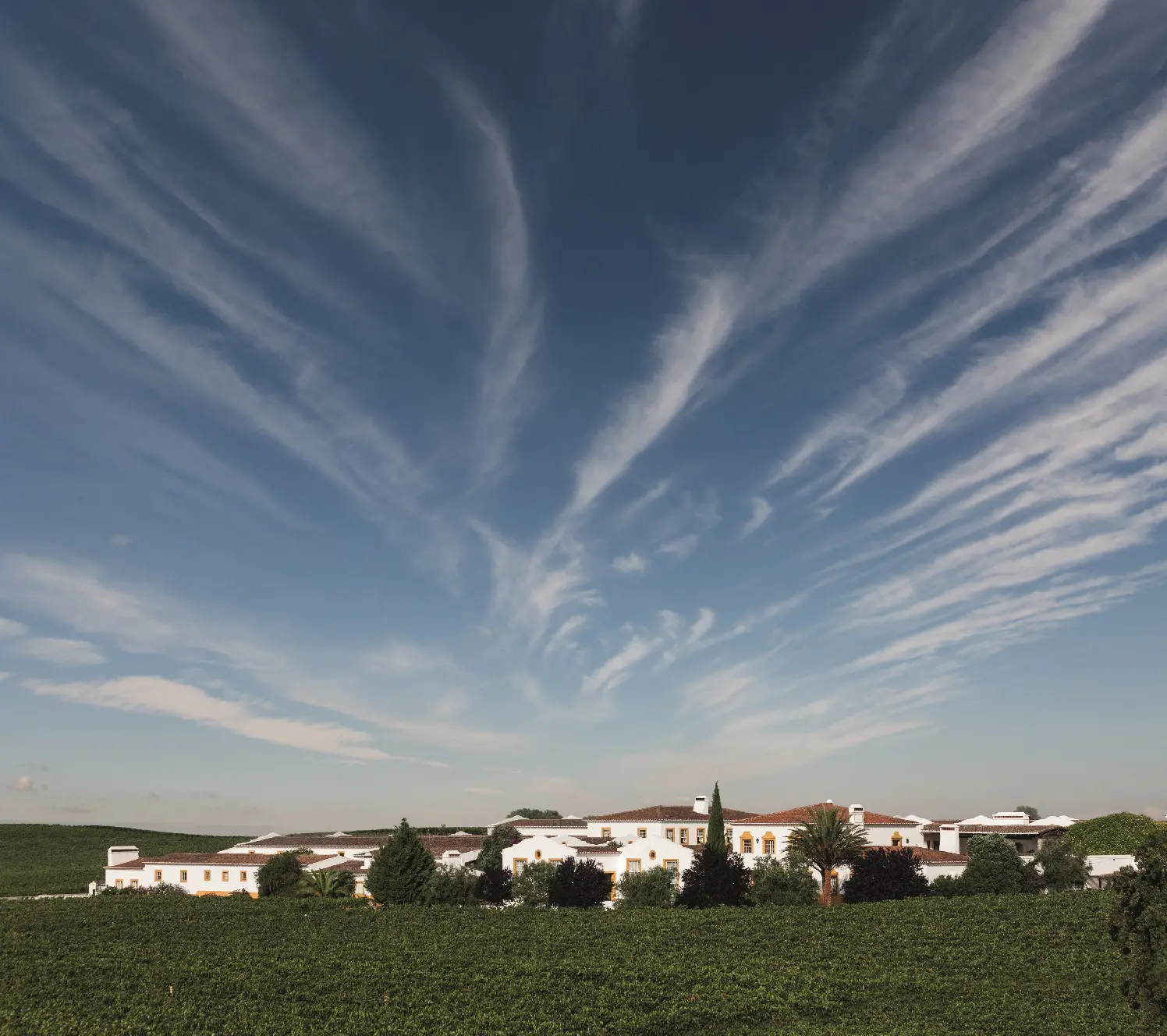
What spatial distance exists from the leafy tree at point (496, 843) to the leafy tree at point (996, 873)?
31.7m

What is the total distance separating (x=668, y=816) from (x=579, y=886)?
2612 centimetres

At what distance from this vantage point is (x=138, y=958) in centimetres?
3053

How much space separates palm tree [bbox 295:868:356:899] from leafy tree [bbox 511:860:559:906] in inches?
352

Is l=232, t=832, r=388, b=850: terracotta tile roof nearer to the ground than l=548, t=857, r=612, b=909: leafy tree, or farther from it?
farther from it

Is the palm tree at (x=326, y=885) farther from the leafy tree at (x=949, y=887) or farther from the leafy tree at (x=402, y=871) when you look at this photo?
the leafy tree at (x=949, y=887)

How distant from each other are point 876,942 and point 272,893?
1302 inches

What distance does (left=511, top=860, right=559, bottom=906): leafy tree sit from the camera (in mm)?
45562

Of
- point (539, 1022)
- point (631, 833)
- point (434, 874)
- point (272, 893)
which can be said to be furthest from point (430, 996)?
point (631, 833)

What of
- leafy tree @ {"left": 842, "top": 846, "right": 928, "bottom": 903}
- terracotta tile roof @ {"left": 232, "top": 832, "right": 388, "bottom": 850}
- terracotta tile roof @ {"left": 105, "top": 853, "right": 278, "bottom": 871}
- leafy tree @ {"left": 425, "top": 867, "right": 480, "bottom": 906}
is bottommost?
leafy tree @ {"left": 425, "top": 867, "right": 480, "bottom": 906}

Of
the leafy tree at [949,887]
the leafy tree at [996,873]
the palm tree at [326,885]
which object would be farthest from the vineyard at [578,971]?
the palm tree at [326,885]

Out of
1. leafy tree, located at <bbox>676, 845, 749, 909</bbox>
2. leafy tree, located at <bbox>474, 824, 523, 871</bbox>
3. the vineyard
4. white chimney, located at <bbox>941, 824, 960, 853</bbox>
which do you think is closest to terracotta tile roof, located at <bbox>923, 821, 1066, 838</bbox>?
white chimney, located at <bbox>941, 824, 960, 853</bbox>

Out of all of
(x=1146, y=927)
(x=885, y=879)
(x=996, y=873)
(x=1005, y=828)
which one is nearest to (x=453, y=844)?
(x=885, y=879)

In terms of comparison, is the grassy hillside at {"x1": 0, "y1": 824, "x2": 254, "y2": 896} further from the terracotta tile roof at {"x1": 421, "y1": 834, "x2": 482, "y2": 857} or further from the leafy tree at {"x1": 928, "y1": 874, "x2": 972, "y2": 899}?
the leafy tree at {"x1": 928, "y1": 874, "x2": 972, "y2": 899}

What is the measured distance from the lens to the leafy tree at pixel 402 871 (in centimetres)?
4294
